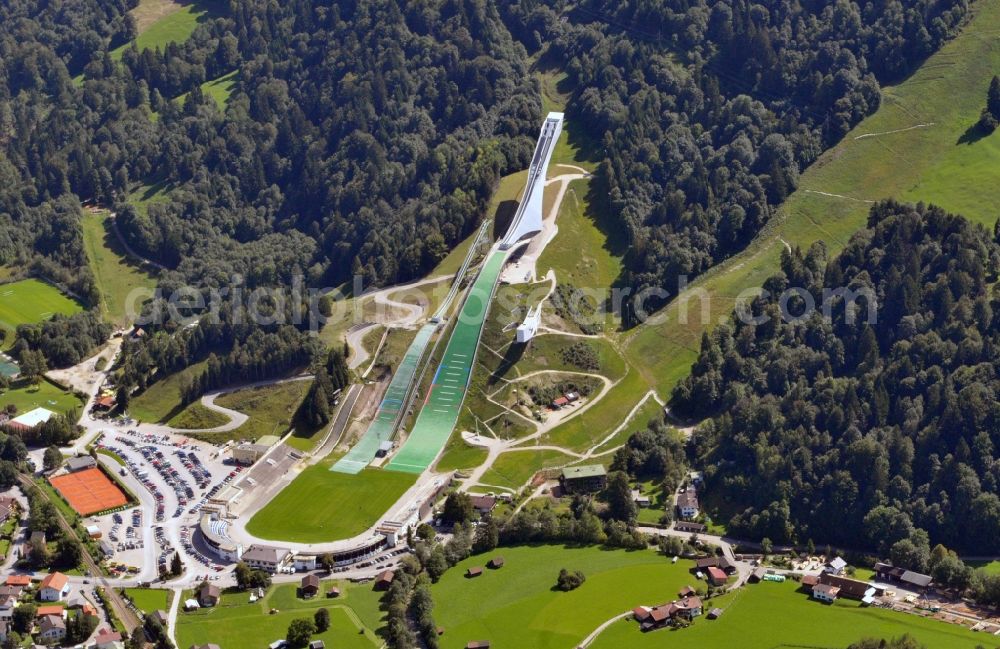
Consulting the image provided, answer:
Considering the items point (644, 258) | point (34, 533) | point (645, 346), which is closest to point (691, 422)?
point (645, 346)

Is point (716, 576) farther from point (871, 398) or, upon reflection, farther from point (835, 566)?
point (871, 398)

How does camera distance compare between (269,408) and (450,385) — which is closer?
(450,385)

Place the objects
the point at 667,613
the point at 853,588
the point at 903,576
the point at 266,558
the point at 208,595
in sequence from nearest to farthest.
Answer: the point at 667,613
the point at 853,588
the point at 903,576
the point at 208,595
the point at 266,558

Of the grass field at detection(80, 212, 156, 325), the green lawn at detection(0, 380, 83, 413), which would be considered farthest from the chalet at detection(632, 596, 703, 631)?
the grass field at detection(80, 212, 156, 325)

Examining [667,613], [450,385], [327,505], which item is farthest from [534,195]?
[667,613]

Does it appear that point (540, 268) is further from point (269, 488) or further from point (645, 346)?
point (269, 488)
